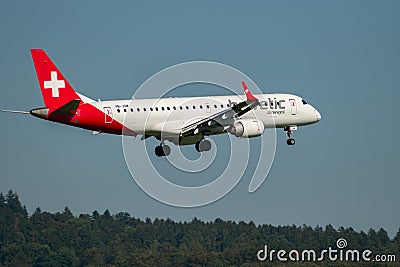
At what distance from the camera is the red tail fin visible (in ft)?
292

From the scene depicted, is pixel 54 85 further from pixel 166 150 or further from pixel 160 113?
pixel 166 150

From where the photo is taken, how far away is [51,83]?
294ft

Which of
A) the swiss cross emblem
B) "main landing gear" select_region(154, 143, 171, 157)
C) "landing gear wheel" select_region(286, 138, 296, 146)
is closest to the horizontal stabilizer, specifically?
the swiss cross emblem

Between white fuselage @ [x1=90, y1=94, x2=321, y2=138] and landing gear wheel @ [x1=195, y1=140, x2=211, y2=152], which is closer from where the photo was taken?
white fuselage @ [x1=90, y1=94, x2=321, y2=138]

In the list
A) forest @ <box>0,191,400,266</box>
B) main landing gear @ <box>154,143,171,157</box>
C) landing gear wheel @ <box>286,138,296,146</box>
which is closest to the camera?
main landing gear @ <box>154,143,171,157</box>

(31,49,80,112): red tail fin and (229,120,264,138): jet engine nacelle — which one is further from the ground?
(31,49,80,112): red tail fin

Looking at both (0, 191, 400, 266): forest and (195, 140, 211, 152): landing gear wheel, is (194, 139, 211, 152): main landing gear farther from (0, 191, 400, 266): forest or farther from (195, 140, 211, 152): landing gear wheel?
(0, 191, 400, 266): forest

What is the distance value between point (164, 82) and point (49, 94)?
359 inches

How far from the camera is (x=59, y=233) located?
640 ft

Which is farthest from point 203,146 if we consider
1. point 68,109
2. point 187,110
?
point 68,109

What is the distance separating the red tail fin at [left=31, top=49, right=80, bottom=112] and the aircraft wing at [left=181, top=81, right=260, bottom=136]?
31.2ft

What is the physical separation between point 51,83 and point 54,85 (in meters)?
0.30

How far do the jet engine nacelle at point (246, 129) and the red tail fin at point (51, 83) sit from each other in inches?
503

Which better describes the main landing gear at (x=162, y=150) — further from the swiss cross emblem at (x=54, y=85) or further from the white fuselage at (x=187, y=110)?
the swiss cross emblem at (x=54, y=85)
